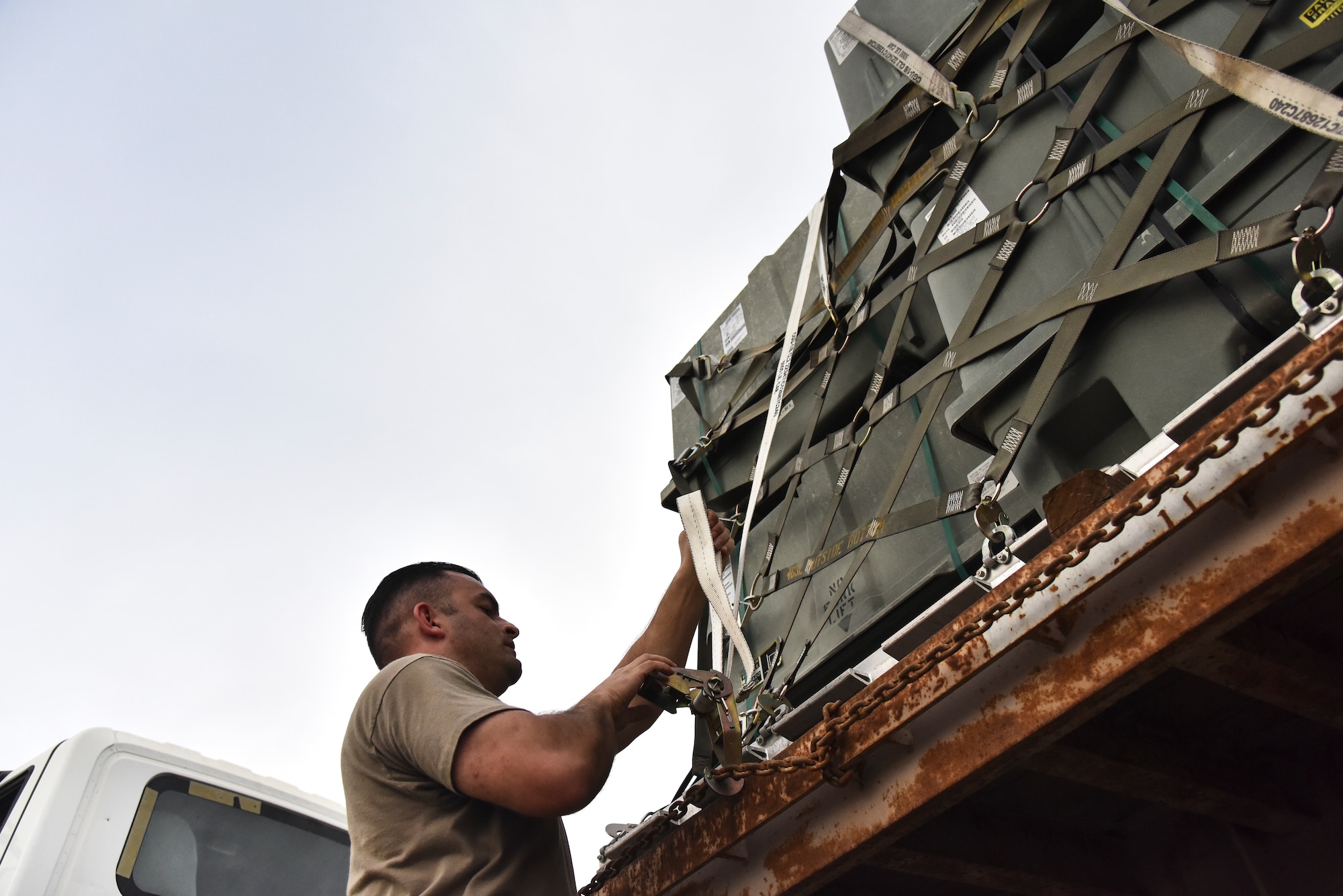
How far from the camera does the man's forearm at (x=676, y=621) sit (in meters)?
3.25

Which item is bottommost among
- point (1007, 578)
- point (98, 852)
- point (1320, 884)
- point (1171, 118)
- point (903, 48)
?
point (1320, 884)

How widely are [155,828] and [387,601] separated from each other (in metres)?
1.94

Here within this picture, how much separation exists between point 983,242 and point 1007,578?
4.54 ft

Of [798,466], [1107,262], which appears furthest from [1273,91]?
[798,466]

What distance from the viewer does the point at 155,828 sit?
13.2 ft

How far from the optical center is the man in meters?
2.00

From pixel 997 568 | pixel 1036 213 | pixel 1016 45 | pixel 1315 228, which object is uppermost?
pixel 1016 45

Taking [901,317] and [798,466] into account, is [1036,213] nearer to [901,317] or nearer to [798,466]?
[901,317]

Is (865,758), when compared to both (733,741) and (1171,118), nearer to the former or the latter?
(733,741)

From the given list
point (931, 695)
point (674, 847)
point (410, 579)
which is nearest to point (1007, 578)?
point (931, 695)

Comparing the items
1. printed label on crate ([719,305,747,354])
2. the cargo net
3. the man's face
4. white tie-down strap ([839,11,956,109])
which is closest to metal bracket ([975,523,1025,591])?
the cargo net

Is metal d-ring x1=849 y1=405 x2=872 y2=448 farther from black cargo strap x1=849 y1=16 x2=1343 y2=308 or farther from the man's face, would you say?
the man's face

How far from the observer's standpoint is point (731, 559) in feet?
13.8

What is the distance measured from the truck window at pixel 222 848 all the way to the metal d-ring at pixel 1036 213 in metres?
3.90
